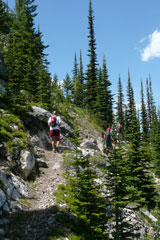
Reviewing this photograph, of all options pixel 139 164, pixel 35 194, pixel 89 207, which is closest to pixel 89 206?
pixel 89 207

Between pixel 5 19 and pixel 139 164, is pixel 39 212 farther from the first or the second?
pixel 5 19

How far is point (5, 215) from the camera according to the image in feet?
18.4

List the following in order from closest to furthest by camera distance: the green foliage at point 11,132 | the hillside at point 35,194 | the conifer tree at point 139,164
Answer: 1. the hillside at point 35,194
2. the green foliage at point 11,132
3. the conifer tree at point 139,164

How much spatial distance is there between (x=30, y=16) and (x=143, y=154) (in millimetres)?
26085

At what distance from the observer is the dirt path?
5.24 meters

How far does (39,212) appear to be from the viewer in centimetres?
636

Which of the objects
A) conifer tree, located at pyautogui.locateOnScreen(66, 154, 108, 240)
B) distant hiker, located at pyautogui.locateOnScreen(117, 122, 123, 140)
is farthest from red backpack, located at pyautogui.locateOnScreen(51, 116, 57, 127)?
conifer tree, located at pyautogui.locateOnScreen(66, 154, 108, 240)

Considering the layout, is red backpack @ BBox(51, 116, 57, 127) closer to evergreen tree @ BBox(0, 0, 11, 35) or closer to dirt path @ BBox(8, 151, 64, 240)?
dirt path @ BBox(8, 151, 64, 240)

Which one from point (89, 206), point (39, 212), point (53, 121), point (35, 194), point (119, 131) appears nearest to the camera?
point (39, 212)

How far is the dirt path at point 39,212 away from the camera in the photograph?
524 centimetres

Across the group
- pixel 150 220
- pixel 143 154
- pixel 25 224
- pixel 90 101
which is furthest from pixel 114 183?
pixel 90 101

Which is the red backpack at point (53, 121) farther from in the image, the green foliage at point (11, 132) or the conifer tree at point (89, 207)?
the conifer tree at point (89, 207)

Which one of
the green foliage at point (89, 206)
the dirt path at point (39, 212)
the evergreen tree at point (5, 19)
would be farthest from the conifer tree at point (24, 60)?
the green foliage at point (89, 206)

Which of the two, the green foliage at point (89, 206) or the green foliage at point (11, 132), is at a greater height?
the green foliage at point (11, 132)
